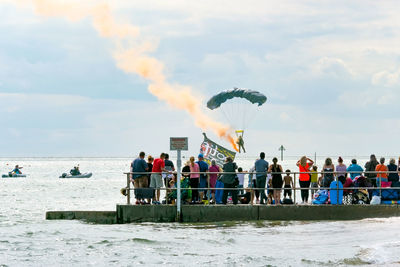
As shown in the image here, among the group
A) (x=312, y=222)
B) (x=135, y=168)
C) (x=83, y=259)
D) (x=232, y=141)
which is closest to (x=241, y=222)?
(x=312, y=222)

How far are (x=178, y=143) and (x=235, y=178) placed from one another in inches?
87.1

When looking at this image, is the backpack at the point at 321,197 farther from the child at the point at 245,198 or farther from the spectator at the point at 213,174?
the spectator at the point at 213,174

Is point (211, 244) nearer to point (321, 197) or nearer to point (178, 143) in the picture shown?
point (178, 143)

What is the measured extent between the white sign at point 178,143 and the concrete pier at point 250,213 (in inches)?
84.8

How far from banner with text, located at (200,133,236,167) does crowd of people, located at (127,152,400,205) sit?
117 centimetres

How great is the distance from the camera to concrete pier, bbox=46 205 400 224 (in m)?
23.9

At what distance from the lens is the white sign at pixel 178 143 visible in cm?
2353

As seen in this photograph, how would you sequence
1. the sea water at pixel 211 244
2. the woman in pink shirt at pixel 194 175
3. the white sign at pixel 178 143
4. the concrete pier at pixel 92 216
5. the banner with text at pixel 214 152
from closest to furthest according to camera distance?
the sea water at pixel 211 244 → the white sign at pixel 178 143 → the woman in pink shirt at pixel 194 175 → the concrete pier at pixel 92 216 → the banner with text at pixel 214 152

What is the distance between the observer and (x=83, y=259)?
19641mm

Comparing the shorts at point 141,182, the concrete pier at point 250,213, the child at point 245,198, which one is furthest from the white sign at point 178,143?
the child at point 245,198

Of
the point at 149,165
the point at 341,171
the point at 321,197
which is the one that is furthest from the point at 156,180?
the point at 341,171

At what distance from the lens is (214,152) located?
26703 millimetres

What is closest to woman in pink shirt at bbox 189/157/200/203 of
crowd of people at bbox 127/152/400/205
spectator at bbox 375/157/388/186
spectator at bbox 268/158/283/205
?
crowd of people at bbox 127/152/400/205

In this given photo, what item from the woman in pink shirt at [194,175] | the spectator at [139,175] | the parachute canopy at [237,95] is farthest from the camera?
the parachute canopy at [237,95]
